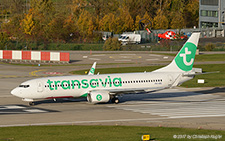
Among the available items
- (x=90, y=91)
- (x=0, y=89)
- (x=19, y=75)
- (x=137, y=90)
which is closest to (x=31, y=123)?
(x=90, y=91)

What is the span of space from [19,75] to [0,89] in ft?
54.1

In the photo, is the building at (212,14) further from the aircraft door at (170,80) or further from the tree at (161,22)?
the aircraft door at (170,80)

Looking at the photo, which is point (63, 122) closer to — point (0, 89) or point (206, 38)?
point (0, 89)

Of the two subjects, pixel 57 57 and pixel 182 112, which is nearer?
pixel 182 112

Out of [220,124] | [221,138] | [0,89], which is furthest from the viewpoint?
[0,89]

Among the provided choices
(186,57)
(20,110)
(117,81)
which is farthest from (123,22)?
(20,110)

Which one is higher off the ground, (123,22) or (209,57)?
(123,22)

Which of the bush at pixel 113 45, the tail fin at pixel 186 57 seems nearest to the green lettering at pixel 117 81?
the tail fin at pixel 186 57

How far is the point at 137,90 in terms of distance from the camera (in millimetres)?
47656

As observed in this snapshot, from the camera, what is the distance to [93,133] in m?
32.3

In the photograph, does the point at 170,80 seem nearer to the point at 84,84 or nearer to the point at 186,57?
the point at 186,57

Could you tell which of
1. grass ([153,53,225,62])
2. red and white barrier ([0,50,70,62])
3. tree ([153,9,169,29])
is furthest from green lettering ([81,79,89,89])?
tree ([153,9,169,29])

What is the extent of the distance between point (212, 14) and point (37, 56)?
89389 millimetres

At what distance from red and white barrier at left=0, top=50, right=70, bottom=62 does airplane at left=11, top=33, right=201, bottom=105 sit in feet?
173
